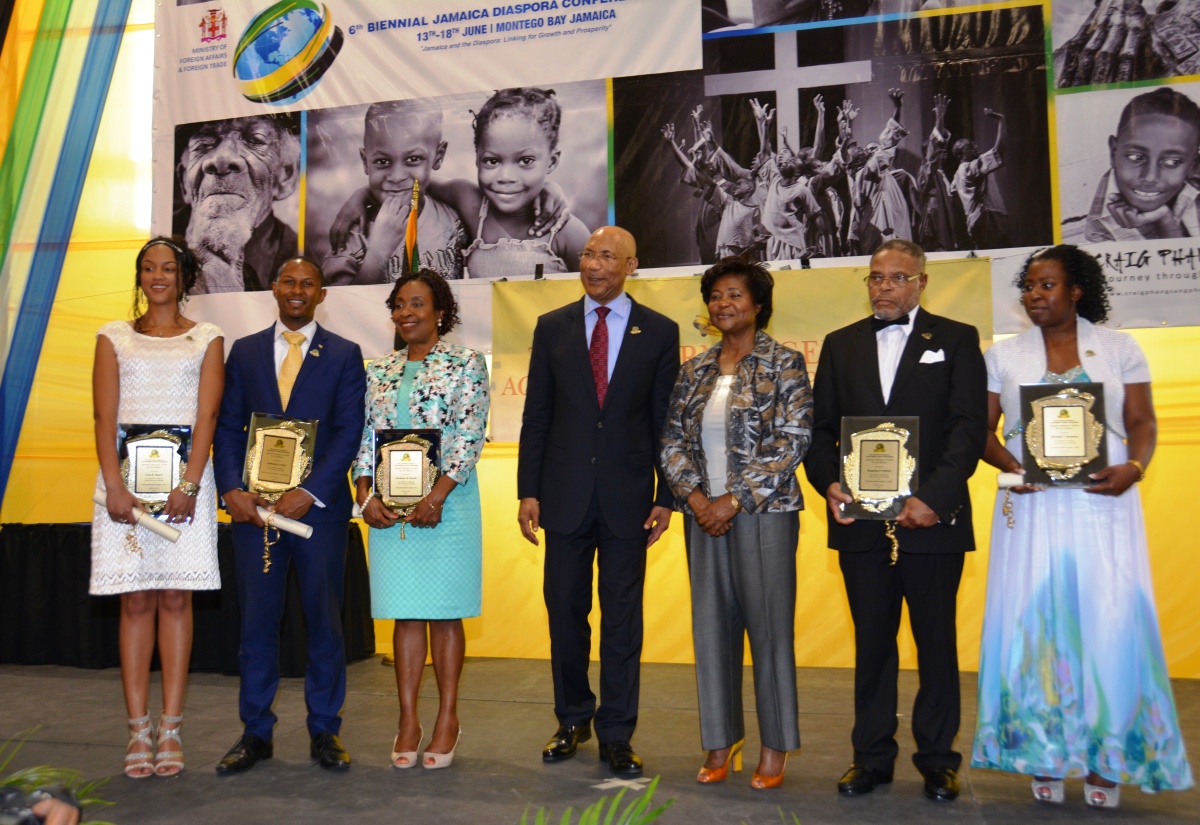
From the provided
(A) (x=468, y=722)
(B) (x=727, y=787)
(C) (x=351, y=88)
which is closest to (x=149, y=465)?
(A) (x=468, y=722)

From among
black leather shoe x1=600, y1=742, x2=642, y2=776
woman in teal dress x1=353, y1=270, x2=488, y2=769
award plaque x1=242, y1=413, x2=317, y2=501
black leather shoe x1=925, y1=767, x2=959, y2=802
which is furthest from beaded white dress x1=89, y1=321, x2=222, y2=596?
black leather shoe x1=925, y1=767, x2=959, y2=802

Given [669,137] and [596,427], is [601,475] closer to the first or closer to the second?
[596,427]

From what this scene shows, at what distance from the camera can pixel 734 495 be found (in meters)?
3.34

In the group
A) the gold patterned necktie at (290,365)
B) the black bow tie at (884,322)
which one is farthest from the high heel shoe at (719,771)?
the gold patterned necktie at (290,365)

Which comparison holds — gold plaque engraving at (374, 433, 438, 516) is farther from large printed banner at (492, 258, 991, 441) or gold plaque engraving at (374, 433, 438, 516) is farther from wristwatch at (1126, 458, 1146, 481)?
wristwatch at (1126, 458, 1146, 481)

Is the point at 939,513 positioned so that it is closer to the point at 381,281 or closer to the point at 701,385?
the point at 701,385

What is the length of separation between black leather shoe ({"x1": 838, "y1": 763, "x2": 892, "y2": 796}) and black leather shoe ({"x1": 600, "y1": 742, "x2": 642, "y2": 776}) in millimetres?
696

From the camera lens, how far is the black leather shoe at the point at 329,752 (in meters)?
3.67

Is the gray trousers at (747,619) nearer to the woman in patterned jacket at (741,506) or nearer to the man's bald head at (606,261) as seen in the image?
the woman in patterned jacket at (741,506)

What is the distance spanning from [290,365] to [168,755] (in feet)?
4.78

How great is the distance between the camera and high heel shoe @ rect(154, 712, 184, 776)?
11.8ft

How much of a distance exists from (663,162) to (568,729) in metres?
3.56

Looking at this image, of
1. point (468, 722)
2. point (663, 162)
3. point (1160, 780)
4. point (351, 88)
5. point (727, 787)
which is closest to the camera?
point (1160, 780)

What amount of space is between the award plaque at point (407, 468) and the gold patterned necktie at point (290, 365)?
1.49ft
